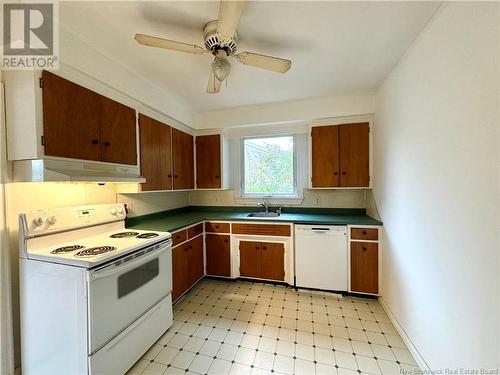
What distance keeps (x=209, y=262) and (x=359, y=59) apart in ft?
9.41

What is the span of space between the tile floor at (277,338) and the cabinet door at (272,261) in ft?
0.73

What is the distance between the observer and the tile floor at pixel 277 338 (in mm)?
1588

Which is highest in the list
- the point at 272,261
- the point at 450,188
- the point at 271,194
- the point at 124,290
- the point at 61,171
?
the point at 61,171

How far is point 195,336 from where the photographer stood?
1921 mm

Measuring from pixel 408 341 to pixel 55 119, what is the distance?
10.2ft

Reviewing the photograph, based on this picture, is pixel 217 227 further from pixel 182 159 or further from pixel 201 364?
pixel 201 364

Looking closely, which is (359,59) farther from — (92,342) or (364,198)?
(92,342)

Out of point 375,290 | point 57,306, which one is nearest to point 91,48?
point 57,306

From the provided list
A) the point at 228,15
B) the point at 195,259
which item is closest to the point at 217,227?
the point at 195,259

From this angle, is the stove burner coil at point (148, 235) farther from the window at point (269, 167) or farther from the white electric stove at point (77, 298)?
the window at point (269, 167)

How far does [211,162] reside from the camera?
3330 mm

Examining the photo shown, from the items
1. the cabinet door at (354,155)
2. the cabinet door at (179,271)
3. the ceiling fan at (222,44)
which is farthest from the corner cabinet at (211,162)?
the ceiling fan at (222,44)

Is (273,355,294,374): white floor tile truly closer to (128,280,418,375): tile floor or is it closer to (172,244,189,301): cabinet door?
(128,280,418,375): tile floor

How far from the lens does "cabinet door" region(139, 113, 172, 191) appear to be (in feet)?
7.48
